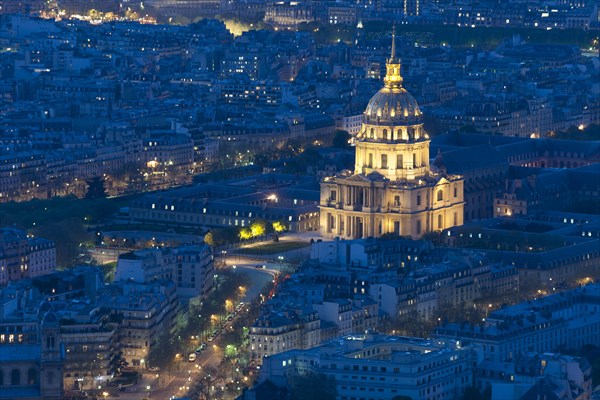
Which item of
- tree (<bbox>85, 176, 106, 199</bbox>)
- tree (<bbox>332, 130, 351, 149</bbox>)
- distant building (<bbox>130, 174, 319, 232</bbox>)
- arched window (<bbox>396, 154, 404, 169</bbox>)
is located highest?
arched window (<bbox>396, 154, 404, 169</bbox>)

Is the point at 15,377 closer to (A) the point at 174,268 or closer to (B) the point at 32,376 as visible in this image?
(B) the point at 32,376

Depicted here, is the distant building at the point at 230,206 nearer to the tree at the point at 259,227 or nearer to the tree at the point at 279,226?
the tree at the point at 279,226

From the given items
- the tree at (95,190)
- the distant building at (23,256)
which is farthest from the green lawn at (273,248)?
the tree at (95,190)

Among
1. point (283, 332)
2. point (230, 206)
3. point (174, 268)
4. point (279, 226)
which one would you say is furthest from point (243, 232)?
point (283, 332)

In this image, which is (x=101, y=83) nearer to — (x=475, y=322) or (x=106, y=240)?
(x=106, y=240)

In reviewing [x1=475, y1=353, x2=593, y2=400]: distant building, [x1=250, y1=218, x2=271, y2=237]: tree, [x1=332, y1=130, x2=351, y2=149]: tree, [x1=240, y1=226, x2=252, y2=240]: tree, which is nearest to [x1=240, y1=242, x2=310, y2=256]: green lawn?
[x1=240, y1=226, x2=252, y2=240]: tree

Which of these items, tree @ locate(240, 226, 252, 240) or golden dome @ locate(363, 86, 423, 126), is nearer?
tree @ locate(240, 226, 252, 240)

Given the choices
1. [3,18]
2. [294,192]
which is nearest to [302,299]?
[294,192]

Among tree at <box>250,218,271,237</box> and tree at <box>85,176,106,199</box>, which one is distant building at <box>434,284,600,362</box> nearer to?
tree at <box>250,218,271,237</box>
